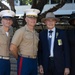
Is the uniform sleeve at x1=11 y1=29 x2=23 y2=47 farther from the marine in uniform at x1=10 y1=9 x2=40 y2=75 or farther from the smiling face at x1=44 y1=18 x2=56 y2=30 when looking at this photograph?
the smiling face at x1=44 y1=18 x2=56 y2=30

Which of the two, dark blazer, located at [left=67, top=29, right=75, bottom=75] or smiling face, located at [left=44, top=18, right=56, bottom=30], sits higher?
smiling face, located at [left=44, top=18, right=56, bottom=30]

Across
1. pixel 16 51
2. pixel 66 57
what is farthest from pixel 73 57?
pixel 16 51

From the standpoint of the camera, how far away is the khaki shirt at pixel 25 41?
14.1 feet

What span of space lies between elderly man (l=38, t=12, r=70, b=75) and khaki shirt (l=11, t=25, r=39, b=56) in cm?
16

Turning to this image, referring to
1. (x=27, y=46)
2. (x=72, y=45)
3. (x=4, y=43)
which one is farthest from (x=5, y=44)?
(x=72, y=45)

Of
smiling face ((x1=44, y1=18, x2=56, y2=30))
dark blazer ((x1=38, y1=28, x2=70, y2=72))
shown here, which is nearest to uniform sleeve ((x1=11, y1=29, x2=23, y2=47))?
dark blazer ((x1=38, y1=28, x2=70, y2=72))

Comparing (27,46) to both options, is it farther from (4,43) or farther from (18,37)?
(4,43)

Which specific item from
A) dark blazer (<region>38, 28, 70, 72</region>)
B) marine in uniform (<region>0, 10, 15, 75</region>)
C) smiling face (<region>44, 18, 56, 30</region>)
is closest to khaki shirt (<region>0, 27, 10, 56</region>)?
marine in uniform (<region>0, 10, 15, 75</region>)

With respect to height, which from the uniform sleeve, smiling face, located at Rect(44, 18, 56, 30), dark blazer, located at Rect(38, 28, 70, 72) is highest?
smiling face, located at Rect(44, 18, 56, 30)

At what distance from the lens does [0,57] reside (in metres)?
4.37

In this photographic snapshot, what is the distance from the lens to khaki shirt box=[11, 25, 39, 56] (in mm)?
4285

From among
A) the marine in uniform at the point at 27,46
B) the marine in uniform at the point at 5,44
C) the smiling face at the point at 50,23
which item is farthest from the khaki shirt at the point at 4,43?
the smiling face at the point at 50,23

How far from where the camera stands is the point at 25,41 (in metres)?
4.29

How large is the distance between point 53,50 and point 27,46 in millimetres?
421
